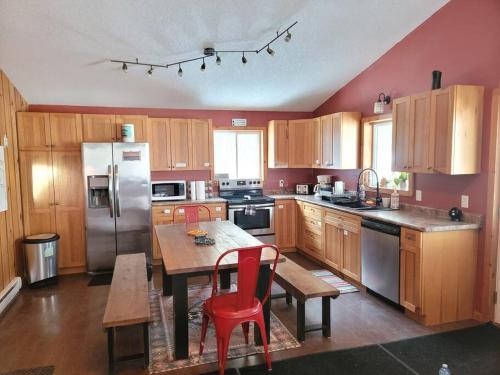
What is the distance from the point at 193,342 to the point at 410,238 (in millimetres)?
2128

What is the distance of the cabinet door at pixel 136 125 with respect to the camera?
4980 mm

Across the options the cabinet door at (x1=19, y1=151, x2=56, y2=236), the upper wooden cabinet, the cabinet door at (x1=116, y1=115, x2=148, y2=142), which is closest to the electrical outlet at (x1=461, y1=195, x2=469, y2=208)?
the upper wooden cabinet

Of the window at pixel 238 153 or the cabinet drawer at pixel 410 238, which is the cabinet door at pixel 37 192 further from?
the cabinet drawer at pixel 410 238

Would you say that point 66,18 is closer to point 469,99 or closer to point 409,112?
point 409,112

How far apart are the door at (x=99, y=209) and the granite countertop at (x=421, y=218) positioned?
299 centimetres

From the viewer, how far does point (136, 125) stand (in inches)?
199

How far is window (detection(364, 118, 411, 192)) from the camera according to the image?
4.57 metres

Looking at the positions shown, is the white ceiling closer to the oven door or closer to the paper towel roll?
the paper towel roll

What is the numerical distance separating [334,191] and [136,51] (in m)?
3.30

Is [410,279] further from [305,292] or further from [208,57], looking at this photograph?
[208,57]

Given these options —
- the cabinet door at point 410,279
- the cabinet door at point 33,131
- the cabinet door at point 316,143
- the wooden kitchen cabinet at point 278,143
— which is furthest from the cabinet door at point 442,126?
the cabinet door at point 33,131

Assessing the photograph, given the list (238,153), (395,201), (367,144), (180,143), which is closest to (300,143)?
(238,153)

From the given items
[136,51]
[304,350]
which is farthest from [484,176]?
[136,51]

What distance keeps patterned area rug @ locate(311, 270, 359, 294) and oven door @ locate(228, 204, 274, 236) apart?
1.10m
